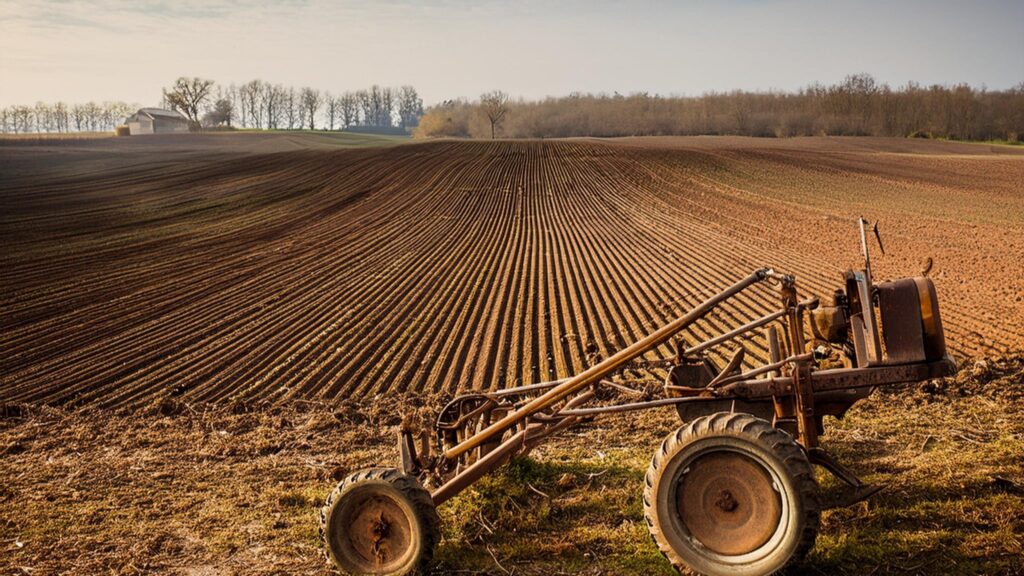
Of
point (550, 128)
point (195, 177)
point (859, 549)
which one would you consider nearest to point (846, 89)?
point (550, 128)

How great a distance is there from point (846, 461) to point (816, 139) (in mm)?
64456

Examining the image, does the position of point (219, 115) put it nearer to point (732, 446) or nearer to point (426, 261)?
point (426, 261)

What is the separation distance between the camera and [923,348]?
5.25 m

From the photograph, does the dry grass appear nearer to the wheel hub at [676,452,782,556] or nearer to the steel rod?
the wheel hub at [676,452,782,556]

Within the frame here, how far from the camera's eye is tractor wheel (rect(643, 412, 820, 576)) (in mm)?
4859

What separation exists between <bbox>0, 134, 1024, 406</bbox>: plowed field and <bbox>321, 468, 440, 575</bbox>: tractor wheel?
6134 mm

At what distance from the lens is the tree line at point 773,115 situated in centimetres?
7494

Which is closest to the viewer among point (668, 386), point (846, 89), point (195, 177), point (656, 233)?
point (668, 386)

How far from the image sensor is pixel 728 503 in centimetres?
511

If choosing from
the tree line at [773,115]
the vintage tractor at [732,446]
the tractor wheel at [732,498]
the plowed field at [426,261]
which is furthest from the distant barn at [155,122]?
the tractor wheel at [732,498]

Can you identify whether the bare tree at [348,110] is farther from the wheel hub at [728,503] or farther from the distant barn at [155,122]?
the wheel hub at [728,503]

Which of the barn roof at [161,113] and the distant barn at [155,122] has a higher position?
the barn roof at [161,113]

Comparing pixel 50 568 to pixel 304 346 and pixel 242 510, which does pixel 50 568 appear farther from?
pixel 304 346

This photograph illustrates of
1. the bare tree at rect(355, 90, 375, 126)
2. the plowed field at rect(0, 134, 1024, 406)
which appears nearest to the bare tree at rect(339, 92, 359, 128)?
the bare tree at rect(355, 90, 375, 126)
